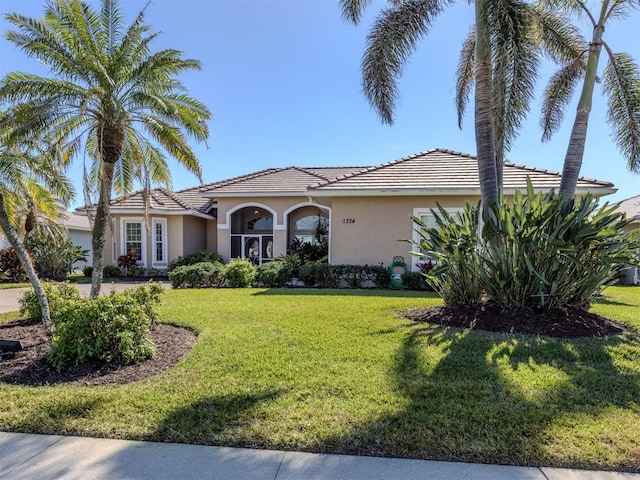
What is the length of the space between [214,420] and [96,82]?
7224 millimetres

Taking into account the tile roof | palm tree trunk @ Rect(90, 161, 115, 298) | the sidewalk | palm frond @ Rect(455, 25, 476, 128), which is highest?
palm frond @ Rect(455, 25, 476, 128)

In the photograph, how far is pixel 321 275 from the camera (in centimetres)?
1434

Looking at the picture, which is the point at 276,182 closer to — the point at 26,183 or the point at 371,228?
the point at 371,228

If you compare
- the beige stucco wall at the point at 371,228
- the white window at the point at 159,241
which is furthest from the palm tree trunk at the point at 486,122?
the white window at the point at 159,241

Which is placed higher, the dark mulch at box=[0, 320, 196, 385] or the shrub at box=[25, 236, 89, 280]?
the shrub at box=[25, 236, 89, 280]

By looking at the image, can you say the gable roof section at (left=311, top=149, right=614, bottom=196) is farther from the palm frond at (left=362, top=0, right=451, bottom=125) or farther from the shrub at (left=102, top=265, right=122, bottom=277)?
the shrub at (left=102, top=265, right=122, bottom=277)

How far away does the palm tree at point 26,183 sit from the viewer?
6992mm

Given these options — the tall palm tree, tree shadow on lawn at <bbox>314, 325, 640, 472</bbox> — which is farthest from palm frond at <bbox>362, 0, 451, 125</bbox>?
tree shadow on lawn at <bbox>314, 325, 640, 472</bbox>

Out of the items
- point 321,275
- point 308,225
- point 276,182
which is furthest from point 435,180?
point 276,182

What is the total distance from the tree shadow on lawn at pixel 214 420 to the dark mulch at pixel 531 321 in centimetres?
464

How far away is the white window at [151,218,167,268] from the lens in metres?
19.5

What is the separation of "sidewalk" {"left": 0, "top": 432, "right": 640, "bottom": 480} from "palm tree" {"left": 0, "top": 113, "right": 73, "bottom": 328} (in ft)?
15.7

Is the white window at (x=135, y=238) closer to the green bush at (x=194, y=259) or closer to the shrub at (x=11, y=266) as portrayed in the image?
the green bush at (x=194, y=259)

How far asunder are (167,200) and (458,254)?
684 inches
